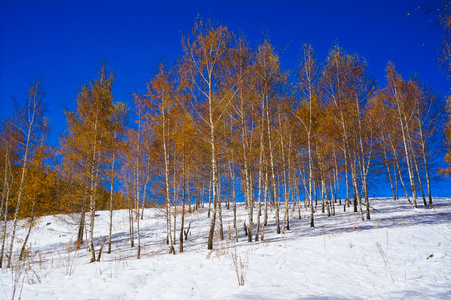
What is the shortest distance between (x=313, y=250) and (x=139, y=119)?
10031 millimetres

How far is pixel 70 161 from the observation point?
12.8 m

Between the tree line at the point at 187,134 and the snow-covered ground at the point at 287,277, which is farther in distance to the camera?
the tree line at the point at 187,134

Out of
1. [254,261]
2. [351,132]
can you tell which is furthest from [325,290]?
[351,132]

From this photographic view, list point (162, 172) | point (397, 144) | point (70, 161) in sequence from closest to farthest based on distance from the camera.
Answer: point (162, 172) → point (70, 161) → point (397, 144)

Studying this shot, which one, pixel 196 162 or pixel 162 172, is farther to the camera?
pixel 196 162

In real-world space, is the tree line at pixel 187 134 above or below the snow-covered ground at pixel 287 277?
above

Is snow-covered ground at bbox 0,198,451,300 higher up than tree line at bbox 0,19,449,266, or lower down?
lower down

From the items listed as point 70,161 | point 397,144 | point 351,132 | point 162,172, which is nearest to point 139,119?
point 162,172

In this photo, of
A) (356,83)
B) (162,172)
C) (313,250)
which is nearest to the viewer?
(313,250)

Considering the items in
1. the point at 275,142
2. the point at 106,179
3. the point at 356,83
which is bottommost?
the point at 106,179

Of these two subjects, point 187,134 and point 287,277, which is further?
point 187,134

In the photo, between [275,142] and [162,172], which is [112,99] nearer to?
[162,172]

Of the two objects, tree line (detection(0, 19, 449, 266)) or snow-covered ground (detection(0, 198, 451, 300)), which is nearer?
snow-covered ground (detection(0, 198, 451, 300))

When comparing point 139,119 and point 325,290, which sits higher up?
point 139,119
